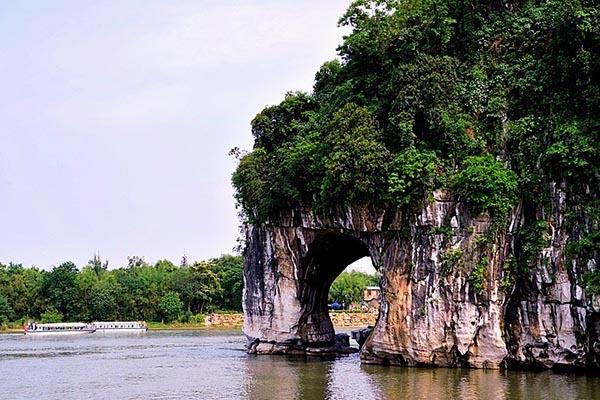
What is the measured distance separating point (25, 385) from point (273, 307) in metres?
9.80

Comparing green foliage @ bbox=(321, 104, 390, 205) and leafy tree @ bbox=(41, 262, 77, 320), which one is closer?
green foliage @ bbox=(321, 104, 390, 205)

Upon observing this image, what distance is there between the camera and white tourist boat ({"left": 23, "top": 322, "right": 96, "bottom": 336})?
5325 centimetres

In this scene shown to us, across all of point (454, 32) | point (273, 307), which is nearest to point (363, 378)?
point (273, 307)

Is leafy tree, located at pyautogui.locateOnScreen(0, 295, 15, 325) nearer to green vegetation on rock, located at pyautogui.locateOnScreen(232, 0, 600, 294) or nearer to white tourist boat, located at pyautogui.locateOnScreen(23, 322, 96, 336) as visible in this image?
white tourist boat, located at pyautogui.locateOnScreen(23, 322, 96, 336)

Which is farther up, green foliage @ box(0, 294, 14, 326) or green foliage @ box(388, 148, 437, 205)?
green foliage @ box(388, 148, 437, 205)

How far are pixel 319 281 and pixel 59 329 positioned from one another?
1177 inches

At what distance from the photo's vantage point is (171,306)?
6028 cm

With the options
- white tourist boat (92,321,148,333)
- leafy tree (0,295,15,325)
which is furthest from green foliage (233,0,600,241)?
leafy tree (0,295,15,325)

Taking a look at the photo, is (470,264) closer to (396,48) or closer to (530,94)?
(530,94)

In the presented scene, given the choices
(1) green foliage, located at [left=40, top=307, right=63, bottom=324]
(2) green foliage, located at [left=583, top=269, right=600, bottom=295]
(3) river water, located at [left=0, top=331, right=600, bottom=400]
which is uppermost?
(2) green foliage, located at [left=583, top=269, right=600, bottom=295]

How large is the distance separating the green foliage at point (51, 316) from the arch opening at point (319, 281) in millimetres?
33512

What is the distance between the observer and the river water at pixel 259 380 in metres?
18.1

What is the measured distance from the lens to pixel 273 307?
95.1ft

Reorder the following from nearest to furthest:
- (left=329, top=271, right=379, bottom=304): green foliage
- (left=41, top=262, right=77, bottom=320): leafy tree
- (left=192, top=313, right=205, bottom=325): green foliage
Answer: (left=41, top=262, right=77, bottom=320): leafy tree
(left=192, top=313, right=205, bottom=325): green foliage
(left=329, top=271, right=379, bottom=304): green foliage
